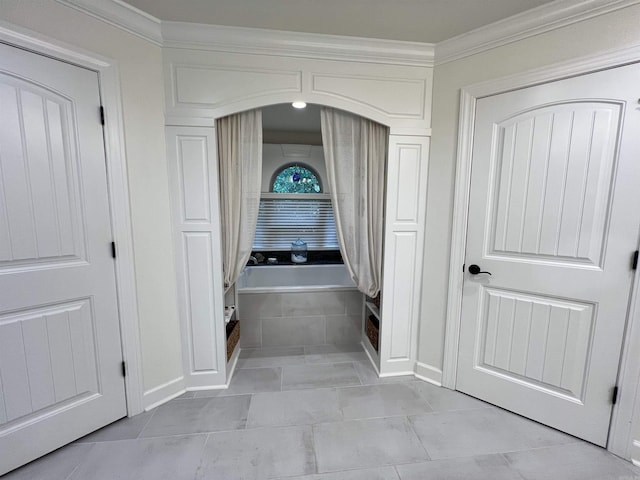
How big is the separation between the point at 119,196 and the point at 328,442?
73.4 inches

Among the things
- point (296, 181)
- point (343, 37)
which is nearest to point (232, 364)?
point (296, 181)

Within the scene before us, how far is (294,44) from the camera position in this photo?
5.82 feet

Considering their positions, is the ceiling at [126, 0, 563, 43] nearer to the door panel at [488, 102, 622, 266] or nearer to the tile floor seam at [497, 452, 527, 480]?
the door panel at [488, 102, 622, 266]

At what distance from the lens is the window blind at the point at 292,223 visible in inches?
143

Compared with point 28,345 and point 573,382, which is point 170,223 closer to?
point 28,345

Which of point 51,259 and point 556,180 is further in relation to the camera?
point 556,180

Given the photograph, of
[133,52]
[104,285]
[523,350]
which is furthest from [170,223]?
[523,350]

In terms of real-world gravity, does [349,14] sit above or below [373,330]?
above

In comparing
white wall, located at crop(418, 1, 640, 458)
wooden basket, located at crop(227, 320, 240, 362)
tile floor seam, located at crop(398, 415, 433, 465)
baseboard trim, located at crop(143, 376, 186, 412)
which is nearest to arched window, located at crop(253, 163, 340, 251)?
wooden basket, located at crop(227, 320, 240, 362)

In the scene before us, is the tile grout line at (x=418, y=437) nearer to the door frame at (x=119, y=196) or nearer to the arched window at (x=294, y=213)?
the door frame at (x=119, y=196)

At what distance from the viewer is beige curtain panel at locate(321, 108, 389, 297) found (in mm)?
1975

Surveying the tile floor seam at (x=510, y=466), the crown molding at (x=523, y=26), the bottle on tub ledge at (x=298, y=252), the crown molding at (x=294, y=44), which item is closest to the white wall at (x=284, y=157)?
the bottle on tub ledge at (x=298, y=252)

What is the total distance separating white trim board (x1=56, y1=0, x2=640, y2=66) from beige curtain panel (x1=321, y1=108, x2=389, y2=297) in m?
0.41

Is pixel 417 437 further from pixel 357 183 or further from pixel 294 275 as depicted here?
pixel 294 275
